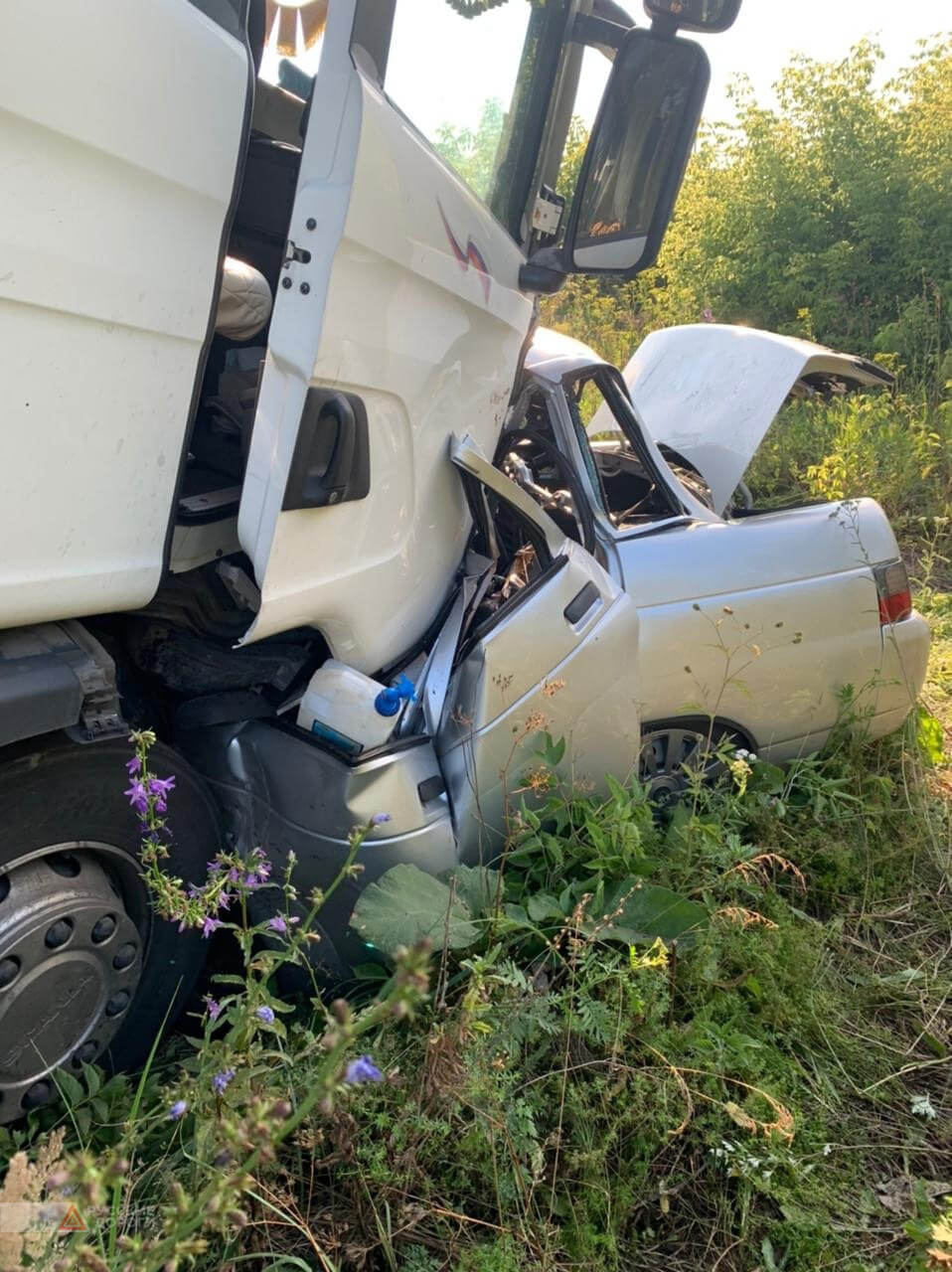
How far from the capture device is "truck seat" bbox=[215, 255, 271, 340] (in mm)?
1729

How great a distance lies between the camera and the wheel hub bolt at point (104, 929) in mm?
1822

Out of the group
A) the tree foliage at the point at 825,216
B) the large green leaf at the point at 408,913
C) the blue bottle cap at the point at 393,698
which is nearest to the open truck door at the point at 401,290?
the blue bottle cap at the point at 393,698

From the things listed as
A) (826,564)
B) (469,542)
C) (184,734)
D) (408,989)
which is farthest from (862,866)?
(408,989)

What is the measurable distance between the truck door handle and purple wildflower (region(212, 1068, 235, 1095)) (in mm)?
922

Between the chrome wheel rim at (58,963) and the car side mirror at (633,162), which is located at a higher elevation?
the car side mirror at (633,162)

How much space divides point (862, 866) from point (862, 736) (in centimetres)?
56

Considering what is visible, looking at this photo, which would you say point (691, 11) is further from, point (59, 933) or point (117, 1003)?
point (117, 1003)

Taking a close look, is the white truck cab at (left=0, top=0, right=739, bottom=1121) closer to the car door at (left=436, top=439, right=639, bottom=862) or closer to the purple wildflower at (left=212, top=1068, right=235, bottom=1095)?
the car door at (left=436, top=439, right=639, bottom=862)

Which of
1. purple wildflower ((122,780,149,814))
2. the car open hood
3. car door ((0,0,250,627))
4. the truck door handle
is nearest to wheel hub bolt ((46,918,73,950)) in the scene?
purple wildflower ((122,780,149,814))

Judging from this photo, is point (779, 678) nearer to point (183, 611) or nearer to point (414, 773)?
point (414, 773)

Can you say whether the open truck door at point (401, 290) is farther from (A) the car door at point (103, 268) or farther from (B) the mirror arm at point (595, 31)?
(A) the car door at point (103, 268)

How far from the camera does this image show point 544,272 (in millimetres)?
2443

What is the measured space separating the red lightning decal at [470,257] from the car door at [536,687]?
1.22ft

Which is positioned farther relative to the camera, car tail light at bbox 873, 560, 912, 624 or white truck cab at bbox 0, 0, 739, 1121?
car tail light at bbox 873, 560, 912, 624
